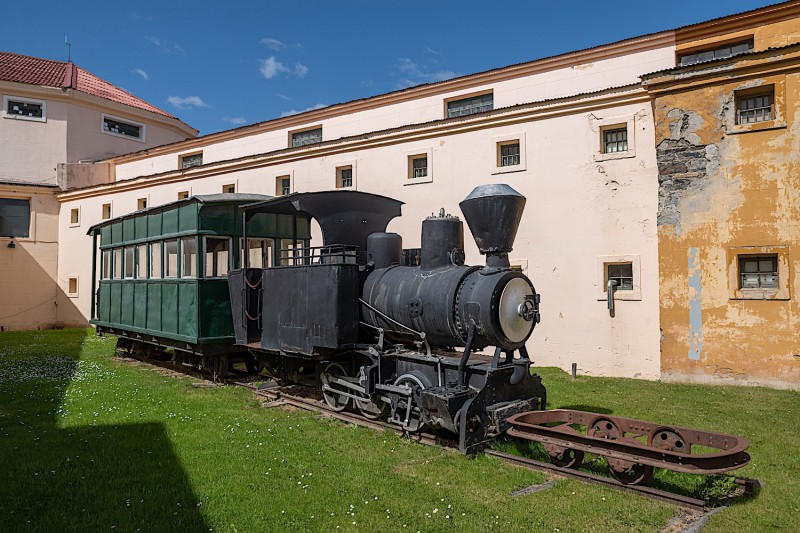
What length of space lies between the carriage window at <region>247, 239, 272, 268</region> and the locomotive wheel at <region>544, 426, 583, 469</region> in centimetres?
720

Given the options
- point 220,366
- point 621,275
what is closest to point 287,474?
point 220,366

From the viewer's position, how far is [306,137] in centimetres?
1975

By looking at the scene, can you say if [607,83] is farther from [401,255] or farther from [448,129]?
[401,255]

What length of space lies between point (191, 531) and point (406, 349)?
426 cm

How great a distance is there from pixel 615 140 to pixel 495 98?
396 centimetres

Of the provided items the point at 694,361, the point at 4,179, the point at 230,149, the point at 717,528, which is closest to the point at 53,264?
the point at 4,179

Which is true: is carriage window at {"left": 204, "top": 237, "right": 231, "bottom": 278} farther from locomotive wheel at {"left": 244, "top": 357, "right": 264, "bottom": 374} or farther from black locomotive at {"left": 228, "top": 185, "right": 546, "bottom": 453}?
locomotive wheel at {"left": 244, "top": 357, "right": 264, "bottom": 374}

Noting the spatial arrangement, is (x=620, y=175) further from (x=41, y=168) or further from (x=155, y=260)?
(x=41, y=168)

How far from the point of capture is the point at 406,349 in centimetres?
852

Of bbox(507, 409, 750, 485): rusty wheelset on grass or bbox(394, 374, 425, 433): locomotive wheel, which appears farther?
bbox(394, 374, 425, 433): locomotive wheel

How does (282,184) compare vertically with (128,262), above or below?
above

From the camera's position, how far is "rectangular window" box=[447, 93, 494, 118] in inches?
645

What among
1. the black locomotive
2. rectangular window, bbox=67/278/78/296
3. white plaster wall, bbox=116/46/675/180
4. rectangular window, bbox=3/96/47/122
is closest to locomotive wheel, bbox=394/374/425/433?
the black locomotive

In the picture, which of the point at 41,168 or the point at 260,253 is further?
the point at 41,168
